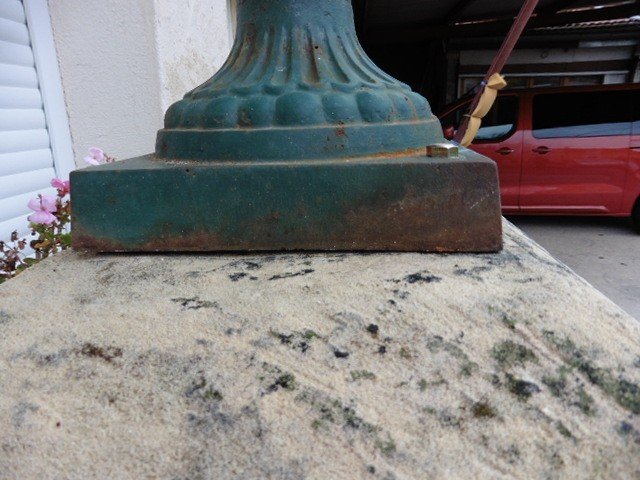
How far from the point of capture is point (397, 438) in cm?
61

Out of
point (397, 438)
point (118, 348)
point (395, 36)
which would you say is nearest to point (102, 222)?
point (118, 348)

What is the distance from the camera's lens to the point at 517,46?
8578mm

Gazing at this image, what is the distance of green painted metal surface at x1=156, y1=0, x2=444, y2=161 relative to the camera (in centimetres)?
98

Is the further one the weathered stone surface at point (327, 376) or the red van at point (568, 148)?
the red van at point (568, 148)

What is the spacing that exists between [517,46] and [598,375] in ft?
29.8

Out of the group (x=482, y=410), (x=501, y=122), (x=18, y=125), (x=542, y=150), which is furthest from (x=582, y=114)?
(x=482, y=410)

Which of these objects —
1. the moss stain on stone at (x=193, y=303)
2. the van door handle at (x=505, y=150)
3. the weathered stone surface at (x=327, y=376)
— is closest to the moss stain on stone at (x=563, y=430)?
the weathered stone surface at (x=327, y=376)

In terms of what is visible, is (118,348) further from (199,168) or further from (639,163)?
(639,163)

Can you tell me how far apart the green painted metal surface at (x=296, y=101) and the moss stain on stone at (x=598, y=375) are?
0.48 metres

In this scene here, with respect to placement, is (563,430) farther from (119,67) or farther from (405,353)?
(119,67)

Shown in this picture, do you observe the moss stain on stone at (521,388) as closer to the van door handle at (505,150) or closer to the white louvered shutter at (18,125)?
the white louvered shutter at (18,125)

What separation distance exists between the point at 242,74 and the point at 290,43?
4.9 inches

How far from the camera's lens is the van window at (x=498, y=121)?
562cm

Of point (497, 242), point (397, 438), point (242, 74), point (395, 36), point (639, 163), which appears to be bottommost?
point (639, 163)
